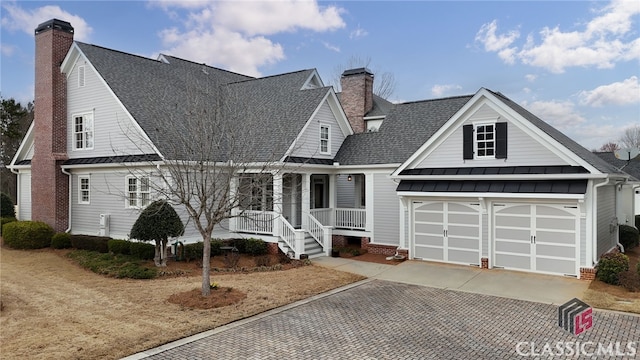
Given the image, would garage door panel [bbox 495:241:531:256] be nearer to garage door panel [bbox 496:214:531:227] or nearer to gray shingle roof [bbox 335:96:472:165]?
garage door panel [bbox 496:214:531:227]

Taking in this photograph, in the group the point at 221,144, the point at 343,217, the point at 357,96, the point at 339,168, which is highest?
the point at 357,96

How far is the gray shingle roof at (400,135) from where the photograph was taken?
19.0 m

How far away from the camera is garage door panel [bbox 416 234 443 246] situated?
53.6ft

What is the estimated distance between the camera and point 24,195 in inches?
945

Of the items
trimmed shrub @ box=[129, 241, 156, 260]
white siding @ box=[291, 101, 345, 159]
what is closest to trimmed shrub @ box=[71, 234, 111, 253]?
trimmed shrub @ box=[129, 241, 156, 260]

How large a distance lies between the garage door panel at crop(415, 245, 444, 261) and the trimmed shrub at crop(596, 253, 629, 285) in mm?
5094

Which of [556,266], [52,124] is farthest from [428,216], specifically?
[52,124]

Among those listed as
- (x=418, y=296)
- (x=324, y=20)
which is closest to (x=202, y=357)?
(x=418, y=296)

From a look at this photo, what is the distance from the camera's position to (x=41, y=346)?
7848 mm

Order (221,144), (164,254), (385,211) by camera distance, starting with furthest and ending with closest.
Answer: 1. (385,211)
2. (221,144)
3. (164,254)

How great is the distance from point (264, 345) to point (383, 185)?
11.8 metres

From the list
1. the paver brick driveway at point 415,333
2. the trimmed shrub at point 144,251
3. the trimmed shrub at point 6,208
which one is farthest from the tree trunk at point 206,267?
the trimmed shrub at point 6,208

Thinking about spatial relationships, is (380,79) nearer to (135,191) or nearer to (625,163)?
(625,163)

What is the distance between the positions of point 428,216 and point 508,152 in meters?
3.76
